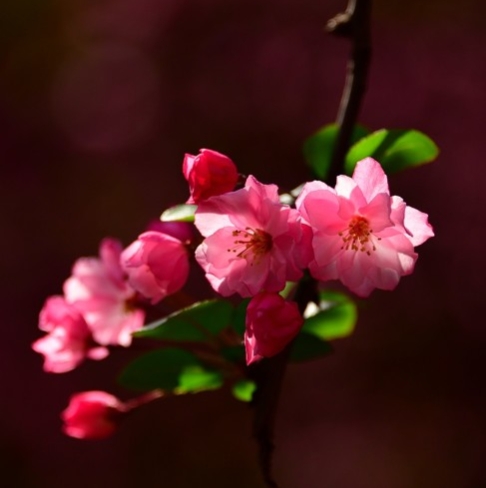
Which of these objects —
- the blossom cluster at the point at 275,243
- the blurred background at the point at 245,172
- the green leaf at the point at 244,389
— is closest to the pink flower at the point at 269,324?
the blossom cluster at the point at 275,243

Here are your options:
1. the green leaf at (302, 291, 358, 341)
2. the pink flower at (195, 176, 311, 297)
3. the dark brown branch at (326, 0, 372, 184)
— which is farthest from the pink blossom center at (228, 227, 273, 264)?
the green leaf at (302, 291, 358, 341)

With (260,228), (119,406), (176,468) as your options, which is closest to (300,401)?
(176,468)

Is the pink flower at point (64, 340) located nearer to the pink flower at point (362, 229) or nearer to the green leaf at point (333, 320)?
the green leaf at point (333, 320)

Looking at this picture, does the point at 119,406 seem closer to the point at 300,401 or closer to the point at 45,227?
the point at 300,401

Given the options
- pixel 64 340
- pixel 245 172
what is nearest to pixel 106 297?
pixel 64 340

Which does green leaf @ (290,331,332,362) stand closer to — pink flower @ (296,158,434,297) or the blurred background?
pink flower @ (296,158,434,297)
